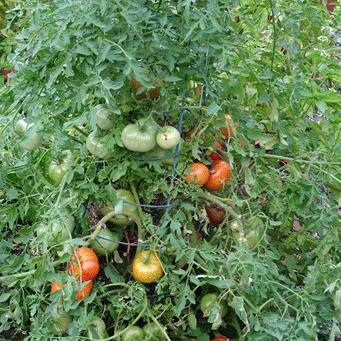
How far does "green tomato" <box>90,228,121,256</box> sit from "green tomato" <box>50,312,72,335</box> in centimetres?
19

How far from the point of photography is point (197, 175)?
1.47 m

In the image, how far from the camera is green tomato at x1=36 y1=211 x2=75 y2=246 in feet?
4.38

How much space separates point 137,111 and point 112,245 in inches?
14.5

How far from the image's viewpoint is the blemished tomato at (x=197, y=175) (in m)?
1.46

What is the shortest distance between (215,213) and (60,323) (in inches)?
21.9

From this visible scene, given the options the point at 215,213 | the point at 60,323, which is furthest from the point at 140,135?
the point at 60,323

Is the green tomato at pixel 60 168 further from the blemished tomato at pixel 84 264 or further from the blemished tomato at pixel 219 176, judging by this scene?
the blemished tomato at pixel 219 176

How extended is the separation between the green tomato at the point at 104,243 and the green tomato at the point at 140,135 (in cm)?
26

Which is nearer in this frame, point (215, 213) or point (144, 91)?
point (144, 91)

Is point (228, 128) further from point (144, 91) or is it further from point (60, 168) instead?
point (60, 168)

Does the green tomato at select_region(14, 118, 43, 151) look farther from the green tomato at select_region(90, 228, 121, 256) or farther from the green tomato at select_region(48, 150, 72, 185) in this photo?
the green tomato at select_region(90, 228, 121, 256)

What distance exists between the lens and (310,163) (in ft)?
4.87

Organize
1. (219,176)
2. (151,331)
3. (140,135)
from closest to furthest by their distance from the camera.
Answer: (140,135)
(151,331)
(219,176)

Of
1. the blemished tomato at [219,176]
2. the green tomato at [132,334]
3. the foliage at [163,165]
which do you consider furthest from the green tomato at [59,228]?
the blemished tomato at [219,176]
